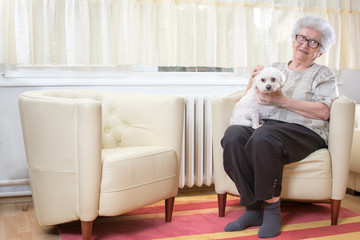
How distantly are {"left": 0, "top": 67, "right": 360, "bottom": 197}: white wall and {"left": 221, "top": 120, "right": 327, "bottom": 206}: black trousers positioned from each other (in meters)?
0.88

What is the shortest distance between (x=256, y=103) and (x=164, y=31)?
94cm

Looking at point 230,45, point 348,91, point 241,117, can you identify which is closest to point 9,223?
point 241,117

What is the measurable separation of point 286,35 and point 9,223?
7.49ft

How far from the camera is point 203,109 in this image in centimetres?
290

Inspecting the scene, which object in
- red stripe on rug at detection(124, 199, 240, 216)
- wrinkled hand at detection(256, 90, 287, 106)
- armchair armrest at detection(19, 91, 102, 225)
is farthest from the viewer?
red stripe on rug at detection(124, 199, 240, 216)

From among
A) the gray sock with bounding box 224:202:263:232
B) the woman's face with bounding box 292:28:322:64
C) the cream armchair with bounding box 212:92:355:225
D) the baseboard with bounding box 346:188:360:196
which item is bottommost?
the baseboard with bounding box 346:188:360:196

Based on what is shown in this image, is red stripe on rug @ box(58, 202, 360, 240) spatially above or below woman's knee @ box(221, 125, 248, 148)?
below

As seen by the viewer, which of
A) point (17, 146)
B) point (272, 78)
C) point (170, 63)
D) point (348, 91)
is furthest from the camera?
point (348, 91)

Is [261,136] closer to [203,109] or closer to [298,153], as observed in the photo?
[298,153]

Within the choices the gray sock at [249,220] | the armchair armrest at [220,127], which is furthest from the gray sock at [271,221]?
the armchair armrest at [220,127]

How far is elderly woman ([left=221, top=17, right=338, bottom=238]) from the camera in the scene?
6.58 ft

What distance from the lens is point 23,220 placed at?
7.79ft

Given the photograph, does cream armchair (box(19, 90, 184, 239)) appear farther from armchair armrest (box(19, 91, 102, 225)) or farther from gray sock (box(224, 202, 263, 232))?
gray sock (box(224, 202, 263, 232))

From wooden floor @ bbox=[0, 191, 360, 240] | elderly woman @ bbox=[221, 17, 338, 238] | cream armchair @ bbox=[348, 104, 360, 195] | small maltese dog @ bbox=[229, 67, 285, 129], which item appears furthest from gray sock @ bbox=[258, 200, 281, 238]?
cream armchair @ bbox=[348, 104, 360, 195]
